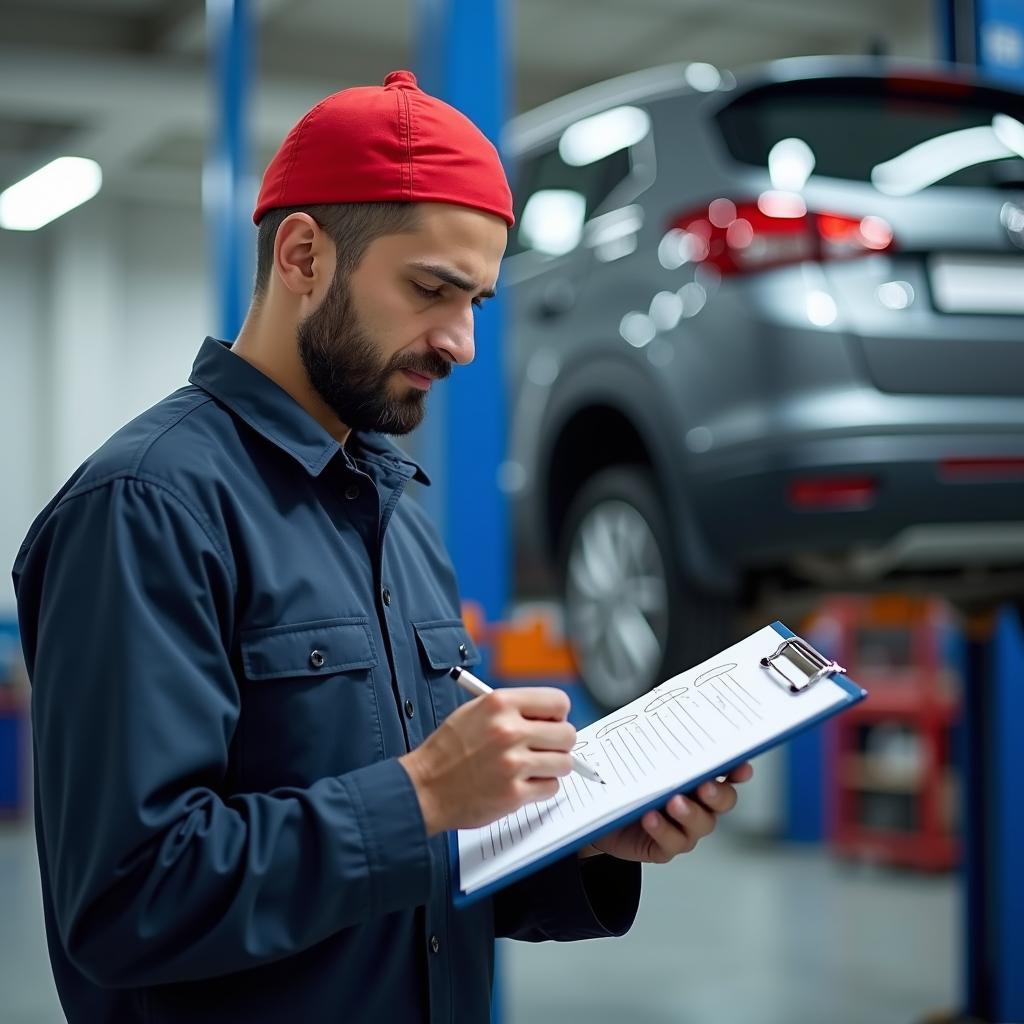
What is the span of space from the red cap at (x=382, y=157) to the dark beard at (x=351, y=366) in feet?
0.29

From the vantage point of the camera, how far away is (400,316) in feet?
4.18

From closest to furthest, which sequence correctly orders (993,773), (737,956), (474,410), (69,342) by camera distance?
(474,410) → (993,773) → (737,956) → (69,342)

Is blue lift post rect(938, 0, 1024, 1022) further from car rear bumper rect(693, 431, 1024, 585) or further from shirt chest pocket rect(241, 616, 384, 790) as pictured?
shirt chest pocket rect(241, 616, 384, 790)

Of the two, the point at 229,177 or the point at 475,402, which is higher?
the point at 229,177

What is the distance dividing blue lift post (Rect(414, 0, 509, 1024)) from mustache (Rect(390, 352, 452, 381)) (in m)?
1.38

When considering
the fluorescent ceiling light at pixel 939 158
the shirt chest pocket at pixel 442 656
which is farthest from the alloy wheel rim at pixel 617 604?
the shirt chest pocket at pixel 442 656

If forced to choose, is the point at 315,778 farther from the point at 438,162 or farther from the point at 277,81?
the point at 277,81

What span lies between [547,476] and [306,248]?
8.29 ft

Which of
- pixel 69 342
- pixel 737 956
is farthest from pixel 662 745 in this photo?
pixel 69 342

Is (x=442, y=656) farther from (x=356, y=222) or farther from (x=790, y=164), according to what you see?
(x=790, y=164)

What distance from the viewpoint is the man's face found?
1.25m

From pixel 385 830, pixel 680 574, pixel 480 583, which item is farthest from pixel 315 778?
pixel 680 574

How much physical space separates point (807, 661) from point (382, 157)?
0.61 meters

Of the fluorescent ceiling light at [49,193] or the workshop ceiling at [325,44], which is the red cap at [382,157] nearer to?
the workshop ceiling at [325,44]
